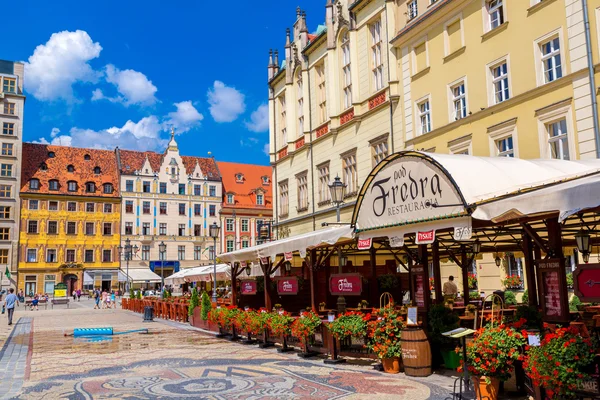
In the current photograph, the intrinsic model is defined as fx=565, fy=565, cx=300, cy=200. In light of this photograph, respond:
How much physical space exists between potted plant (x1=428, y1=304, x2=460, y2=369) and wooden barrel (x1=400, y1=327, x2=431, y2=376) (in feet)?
1.53

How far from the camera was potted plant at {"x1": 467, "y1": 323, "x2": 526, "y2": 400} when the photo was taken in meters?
8.09

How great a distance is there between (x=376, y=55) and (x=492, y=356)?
24219 millimetres

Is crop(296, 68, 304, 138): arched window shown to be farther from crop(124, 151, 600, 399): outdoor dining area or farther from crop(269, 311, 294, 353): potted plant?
crop(269, 311, 294, 353): potted plant

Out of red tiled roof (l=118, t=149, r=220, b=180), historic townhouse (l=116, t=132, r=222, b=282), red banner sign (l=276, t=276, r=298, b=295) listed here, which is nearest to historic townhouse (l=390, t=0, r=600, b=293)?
red banner sign (l=276, t=276, r=298, b=295)

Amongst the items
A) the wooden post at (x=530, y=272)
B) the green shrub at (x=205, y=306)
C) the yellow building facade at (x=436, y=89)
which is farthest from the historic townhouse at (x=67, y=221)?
the wooden post at (x=530, y=272)

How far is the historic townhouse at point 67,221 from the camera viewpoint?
6569 cm

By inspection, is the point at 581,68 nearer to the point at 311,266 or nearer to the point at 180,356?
the point at 311,266

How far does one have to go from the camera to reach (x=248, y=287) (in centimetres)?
1922

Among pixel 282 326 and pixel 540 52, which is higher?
pixel 540 52

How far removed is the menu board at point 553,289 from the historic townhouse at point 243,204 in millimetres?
65315

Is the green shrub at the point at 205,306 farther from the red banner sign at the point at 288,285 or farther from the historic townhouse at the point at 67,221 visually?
the historic townhouse at the point at 67,221

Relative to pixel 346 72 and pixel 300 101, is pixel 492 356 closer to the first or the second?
pixel 346 72

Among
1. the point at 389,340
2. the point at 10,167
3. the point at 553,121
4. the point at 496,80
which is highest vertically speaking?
the point at 10,167

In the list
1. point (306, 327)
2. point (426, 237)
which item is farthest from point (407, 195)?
point (306, 327)
